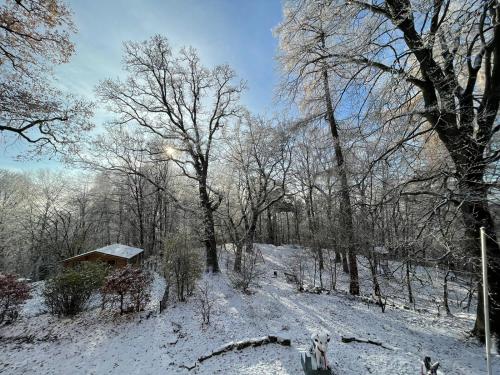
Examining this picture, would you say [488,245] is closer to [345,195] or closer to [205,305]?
[345,195]

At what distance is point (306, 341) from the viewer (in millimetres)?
6039

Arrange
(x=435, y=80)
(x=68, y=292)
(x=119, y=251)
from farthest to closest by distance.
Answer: (x=119, y=251), (x=68, y=292), (x=435, y=80)

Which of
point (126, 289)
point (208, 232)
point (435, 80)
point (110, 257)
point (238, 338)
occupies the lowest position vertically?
point (238, 338)

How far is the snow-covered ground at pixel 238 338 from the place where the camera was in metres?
5.09

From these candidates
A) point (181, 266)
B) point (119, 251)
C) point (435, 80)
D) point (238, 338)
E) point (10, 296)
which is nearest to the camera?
point (435, 80)

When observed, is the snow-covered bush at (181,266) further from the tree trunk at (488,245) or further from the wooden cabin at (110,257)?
the tree trunk at (488,245)

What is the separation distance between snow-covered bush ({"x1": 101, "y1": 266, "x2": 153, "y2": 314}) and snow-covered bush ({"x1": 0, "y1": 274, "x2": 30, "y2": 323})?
231 cm

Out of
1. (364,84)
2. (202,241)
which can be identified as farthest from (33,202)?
(364,84)

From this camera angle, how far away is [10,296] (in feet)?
25.5

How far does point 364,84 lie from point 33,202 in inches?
1186

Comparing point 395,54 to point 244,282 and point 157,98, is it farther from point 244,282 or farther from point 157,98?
point 157,98

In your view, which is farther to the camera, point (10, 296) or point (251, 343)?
point (10, 296)

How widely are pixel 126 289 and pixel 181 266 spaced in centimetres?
213

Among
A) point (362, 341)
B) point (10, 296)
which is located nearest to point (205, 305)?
point (362, 341)
